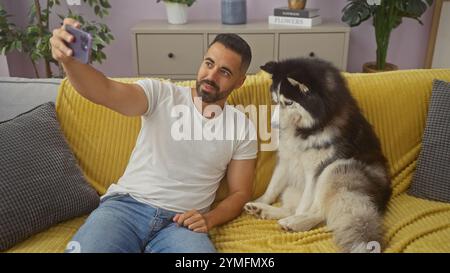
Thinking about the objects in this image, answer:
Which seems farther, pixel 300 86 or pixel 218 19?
pixel 218 19

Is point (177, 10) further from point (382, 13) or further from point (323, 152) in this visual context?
point (323, 152)

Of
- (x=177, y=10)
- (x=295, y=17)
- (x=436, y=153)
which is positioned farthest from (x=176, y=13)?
(x=436, y=153)

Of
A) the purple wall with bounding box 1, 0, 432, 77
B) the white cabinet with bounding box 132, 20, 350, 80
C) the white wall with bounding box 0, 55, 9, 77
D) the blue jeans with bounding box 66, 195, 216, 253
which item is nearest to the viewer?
the blue jeans with bounding box 66, 195, 216, 253

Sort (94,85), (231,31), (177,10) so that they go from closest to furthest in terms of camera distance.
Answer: (94,85)
(231,31)
(177,10)

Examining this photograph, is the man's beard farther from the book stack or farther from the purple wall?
the purple wall

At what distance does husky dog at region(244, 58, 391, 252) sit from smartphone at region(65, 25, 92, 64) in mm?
697

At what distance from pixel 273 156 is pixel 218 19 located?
6.14ft

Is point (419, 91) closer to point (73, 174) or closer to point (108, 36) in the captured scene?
point (73, 174)

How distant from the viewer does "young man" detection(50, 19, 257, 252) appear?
1174mm

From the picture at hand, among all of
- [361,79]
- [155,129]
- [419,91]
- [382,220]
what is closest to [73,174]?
[155,129]

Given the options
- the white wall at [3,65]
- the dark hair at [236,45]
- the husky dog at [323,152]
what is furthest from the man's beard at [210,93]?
the white wall at [3,65]

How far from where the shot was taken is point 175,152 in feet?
4.24

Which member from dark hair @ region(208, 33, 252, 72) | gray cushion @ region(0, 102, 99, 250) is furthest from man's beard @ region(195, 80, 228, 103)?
gray cushion @ region(0, 102, 99, 250)

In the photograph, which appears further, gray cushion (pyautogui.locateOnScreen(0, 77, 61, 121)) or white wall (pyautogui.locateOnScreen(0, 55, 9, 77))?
white wall (pyautogui.locateOnScreen(0, 55, 9, 77))
